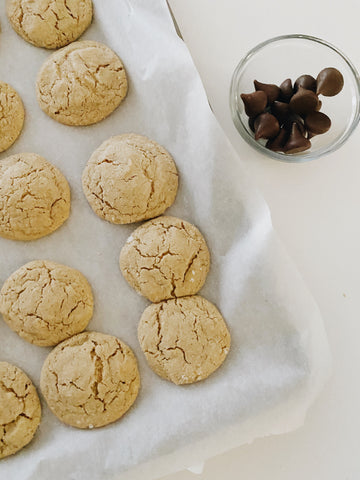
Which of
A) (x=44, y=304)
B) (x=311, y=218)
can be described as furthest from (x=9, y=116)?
(x=311, y=218)

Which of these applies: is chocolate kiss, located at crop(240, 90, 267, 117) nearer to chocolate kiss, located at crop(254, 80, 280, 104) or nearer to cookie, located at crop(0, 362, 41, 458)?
chocolate kiss, located at crop(254, 80, 280, 104)

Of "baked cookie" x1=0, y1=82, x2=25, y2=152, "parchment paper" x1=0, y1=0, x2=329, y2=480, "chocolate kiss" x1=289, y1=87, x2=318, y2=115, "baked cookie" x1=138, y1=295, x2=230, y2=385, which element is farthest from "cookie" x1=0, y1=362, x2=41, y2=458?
"chocolate kiss" x1=289, y1=87, x2=318, y2=115

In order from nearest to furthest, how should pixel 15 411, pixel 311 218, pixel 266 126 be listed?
pixel 15 411
pixel 266 126
pixel 311 218

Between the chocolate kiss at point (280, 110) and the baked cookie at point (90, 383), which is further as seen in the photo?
the chocolate kiss at point (280, 110)

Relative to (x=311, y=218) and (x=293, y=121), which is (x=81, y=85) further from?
(x=311, y=218)

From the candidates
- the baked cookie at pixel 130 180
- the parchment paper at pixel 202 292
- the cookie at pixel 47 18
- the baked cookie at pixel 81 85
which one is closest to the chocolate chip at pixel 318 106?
the parchment paper at pixel 202 292

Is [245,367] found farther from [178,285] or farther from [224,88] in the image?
[224,88]

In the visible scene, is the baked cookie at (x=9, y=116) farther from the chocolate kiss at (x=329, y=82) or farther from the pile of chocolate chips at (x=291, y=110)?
the chocolate kiss at (x=329, y=82)

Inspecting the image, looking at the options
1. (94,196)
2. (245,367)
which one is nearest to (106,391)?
(245,367)
